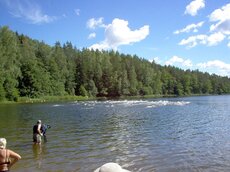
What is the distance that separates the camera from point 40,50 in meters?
118

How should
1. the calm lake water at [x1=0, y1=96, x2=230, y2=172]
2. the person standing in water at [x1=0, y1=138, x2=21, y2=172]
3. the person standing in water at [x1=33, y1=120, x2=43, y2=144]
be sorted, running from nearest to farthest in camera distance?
the person standing in water at [x1=0, y1=138, x2=21, y2=172]
the calm lake water at [x1=0, y1=96, x2=230, y2=172]
the person standing in water at [x1=33, y1=120, x2=43, y2=144]

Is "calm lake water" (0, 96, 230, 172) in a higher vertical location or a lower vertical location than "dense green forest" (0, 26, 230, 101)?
lower

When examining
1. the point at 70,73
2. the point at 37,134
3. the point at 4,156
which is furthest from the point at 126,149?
the point at 70,73

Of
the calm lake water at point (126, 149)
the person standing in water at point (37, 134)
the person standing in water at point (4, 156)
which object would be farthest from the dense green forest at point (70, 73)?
the person standing in water at point (4, 156)

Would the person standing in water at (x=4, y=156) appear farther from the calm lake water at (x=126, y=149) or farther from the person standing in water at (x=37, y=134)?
the person standing in water at (x=37, y=134)

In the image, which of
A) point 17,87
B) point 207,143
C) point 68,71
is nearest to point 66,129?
point 207,143

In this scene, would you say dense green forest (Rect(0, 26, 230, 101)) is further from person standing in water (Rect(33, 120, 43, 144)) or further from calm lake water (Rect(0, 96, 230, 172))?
person standing in water (Rect(33, 120, 43, 144))

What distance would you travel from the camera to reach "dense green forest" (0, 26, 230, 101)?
301 ft

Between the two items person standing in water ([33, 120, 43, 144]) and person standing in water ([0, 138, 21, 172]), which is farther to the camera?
person standing in water ([33, 120, 43, 144])

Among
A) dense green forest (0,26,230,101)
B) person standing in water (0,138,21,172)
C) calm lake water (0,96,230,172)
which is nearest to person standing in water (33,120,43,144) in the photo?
calm lake water (0,96,230,172)

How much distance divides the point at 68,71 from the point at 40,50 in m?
15.1

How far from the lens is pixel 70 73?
5079 inches

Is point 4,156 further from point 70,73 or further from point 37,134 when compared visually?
point 70,73

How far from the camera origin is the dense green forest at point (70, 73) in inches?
3617
